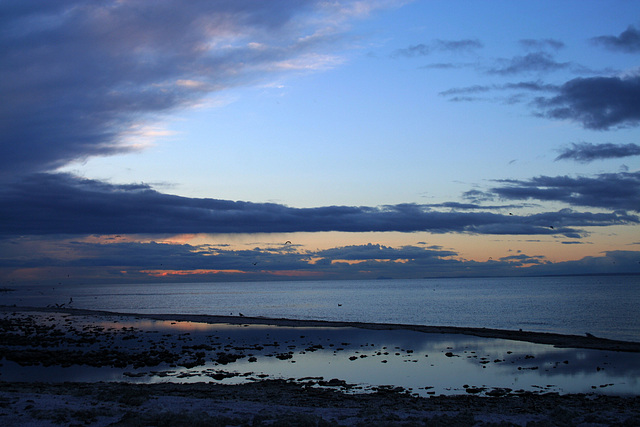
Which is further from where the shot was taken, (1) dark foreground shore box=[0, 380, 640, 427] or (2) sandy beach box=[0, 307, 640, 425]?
(2) sandy beach box=[0, 307, 640, 425]

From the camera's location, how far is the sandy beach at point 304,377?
862 inches

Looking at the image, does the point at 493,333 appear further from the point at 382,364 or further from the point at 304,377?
the point at 304,377

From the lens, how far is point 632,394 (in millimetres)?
28828

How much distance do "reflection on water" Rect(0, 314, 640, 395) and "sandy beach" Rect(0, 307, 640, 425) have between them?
0.12 metres

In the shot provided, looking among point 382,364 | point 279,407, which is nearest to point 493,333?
point 382,364

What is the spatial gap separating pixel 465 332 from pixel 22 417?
51459 millimetres

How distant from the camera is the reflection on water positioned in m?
32.7

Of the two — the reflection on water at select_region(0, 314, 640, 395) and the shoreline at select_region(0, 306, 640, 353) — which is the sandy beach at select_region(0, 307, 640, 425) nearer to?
the reflection on water at select_region(0, 314, 640, 395)

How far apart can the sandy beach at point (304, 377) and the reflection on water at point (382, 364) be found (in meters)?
0.12

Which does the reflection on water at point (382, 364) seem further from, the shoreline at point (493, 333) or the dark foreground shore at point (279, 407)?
the dark foreground shore at point (279, 407)

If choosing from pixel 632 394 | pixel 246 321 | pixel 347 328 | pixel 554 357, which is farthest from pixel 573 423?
pixel 246 321

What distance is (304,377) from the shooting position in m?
34.2

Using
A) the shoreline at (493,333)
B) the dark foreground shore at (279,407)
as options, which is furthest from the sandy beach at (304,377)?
the shoreline at (493,333)

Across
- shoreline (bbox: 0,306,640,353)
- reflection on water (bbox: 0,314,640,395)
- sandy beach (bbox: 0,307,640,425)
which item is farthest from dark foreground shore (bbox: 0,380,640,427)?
shoreline (bbox: 0,306,640,353)
